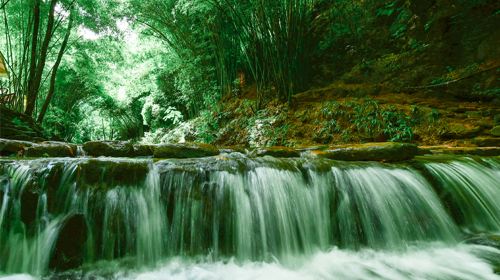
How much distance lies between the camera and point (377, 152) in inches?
159

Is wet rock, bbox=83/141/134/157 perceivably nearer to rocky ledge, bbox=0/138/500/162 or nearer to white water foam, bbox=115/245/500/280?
rocky ledge, bbox=0/138/500/162

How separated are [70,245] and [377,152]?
3723 mm

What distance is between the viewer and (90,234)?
2.58 m

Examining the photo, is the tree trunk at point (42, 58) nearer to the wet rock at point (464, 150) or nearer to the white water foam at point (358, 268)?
the white water foam at point (358, 268)

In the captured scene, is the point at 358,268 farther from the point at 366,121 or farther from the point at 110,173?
the point at 366,121

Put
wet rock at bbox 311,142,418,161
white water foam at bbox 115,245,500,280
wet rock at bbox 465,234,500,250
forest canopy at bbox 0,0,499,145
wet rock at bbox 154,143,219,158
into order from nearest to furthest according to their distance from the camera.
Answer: white water foam at bbox 115,245,500,280 → wet rock at bbox 465,234,500,250 → wet rock at bbox 311,142,418,161 → wet rock at bbox 154,143,219,158 → forest canopy at bbox 0,0,499,145

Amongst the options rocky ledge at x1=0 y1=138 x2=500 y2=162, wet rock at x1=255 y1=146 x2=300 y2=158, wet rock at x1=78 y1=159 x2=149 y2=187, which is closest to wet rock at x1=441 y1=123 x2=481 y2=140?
rocky ledge at x1=0 y1=138 x2=500 y2=162

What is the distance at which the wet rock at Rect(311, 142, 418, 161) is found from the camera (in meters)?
3.96

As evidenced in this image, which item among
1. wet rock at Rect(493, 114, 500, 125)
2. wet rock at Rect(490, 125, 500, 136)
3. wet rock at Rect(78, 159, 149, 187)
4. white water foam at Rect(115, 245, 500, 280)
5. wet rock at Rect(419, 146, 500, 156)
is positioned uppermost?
wet rock at Rect(493, 114, 500, 125)

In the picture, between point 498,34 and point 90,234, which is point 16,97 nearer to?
point 90,234

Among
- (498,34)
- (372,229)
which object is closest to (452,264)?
(372,229)

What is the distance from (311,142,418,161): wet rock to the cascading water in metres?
0.38

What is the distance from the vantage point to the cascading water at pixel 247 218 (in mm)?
2490

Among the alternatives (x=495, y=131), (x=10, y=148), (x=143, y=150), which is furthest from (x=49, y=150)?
(x=495, y=131)
